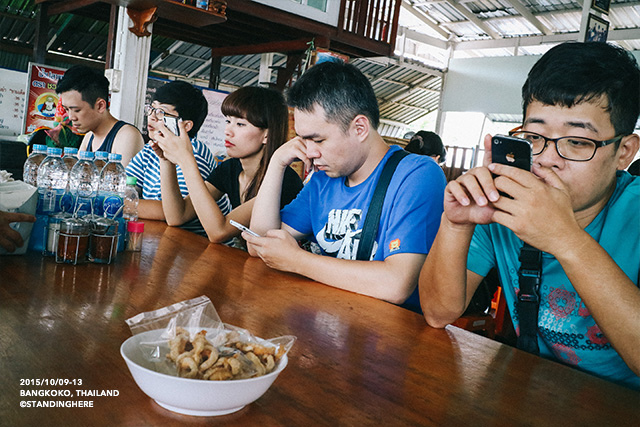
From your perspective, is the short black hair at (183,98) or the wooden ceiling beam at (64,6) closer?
the short black hair at (183,98)

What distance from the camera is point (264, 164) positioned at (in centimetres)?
254

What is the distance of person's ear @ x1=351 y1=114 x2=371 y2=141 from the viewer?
1.75m

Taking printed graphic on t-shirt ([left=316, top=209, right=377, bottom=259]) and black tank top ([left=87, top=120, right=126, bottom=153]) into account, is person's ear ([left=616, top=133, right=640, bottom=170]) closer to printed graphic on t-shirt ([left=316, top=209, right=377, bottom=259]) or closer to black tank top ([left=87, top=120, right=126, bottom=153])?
printed graphic on t-shirt ([left=316, top=209, right=377, bottom=259])

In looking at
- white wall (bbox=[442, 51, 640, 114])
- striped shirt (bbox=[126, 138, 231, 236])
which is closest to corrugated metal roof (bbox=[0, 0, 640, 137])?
white wall (bbox=[442, 51, 640, 114])

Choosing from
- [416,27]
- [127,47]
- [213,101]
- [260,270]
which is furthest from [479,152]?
[260,270]

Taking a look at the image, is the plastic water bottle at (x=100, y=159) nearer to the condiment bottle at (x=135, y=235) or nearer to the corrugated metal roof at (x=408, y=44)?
the condiment bottle at (x=135, y=235)

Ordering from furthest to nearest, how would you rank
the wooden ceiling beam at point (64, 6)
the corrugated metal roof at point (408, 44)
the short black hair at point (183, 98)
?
1. the corrugated metal roof at point (408, 44)
2. the wooden ceiling beam at point (64, 6)
3. the short black hair at point (183, 98)

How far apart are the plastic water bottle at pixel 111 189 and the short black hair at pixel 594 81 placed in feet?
4.08

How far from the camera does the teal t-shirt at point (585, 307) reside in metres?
1.19

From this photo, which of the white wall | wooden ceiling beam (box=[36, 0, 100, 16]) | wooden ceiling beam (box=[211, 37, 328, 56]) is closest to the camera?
wooden ceiling beam (box=[36, 0, 100, 16])

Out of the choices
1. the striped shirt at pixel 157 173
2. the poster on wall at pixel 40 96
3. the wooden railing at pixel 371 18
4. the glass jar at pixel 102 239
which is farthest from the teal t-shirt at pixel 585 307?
the wooden railing at pixel 371 18

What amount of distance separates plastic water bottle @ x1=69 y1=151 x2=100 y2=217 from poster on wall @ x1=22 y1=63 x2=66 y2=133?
13.4 feet

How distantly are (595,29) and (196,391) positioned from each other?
6.86 m

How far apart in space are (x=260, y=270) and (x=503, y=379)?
2.84ft
